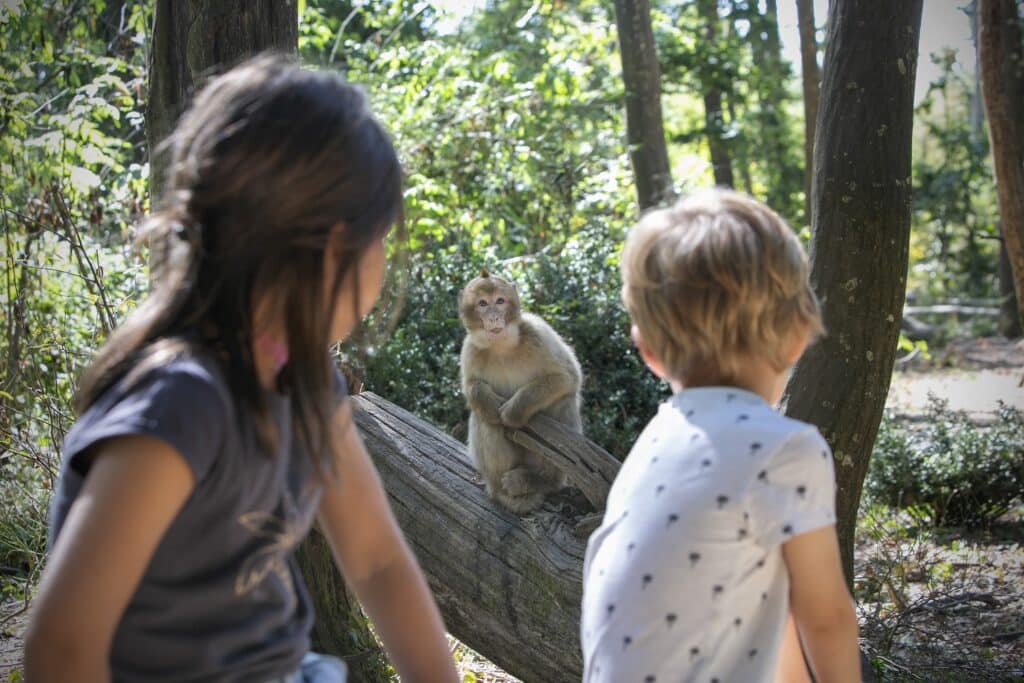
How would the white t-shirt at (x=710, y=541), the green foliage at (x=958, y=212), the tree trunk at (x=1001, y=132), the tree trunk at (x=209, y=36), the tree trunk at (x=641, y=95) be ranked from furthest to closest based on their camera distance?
1. the green foliage at (x=958, y=212)
2. the tree trunk at (x=641, y=95)
3. the tree trunk at (x=1001, y=132)
4. the tree trunk at (x=209, y=36)
5. the white t-shirt at (x=710, y=541)

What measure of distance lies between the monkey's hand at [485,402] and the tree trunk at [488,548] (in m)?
0.49

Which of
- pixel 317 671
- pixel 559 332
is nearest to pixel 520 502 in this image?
pixel 317 671

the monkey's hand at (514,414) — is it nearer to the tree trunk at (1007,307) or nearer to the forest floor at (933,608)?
the forest floor at (933,608)

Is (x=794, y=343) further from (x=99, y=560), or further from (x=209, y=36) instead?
(x=209, y=36)

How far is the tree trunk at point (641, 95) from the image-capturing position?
33.7ft

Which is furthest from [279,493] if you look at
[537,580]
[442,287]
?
[442,287]

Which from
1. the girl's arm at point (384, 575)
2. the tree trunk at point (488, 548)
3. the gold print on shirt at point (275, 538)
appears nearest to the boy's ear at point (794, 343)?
the girl's arm at point (384, 575)

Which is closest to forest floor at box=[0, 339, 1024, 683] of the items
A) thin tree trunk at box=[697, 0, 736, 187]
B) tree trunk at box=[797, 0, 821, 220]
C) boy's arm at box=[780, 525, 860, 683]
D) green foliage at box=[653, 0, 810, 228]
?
boy's arm at box=[780, 525, 860, 683]

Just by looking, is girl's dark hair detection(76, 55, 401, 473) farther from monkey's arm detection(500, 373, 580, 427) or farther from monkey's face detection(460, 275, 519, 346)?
monkey's face detection(460, 275, 519, 346)

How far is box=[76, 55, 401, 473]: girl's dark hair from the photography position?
53.2 inches

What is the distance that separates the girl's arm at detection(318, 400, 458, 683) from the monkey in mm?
3124

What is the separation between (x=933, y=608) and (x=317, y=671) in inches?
164

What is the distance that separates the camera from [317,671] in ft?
5.17

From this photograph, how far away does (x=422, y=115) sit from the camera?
414 inches
